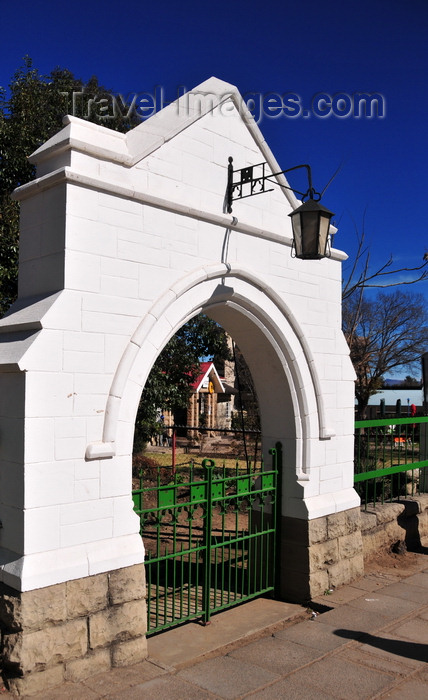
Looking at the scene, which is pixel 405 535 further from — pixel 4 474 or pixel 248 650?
pixel 4 474

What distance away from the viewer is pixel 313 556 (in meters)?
5.77

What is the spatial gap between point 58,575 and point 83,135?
301 centimetres

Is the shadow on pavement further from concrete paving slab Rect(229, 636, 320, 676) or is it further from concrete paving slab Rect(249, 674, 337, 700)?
concrete paving slab Rect(249, 674, 337, 700)

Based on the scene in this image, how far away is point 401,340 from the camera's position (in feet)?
95.9

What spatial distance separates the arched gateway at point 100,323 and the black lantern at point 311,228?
0.51 meters

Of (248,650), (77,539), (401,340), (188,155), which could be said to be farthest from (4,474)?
(401,340)

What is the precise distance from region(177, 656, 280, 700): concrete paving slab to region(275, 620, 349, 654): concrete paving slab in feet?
2.05

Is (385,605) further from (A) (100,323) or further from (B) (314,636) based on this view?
(A) (100,323)

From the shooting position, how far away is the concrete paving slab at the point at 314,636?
4.78 meters

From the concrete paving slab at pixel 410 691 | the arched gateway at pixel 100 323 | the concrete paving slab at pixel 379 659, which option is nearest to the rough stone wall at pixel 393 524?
the concrete paving slab at pixel 379 659

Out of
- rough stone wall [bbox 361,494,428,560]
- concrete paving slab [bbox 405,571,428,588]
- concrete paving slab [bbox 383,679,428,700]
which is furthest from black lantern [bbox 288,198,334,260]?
concrete paving slab [bbox 405,571,428,588]

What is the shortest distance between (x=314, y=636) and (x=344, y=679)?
0.74m

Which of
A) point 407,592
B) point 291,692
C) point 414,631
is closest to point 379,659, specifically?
point 414,631

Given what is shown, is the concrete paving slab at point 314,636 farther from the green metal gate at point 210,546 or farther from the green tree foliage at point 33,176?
the green tree foliage at point 33,176
